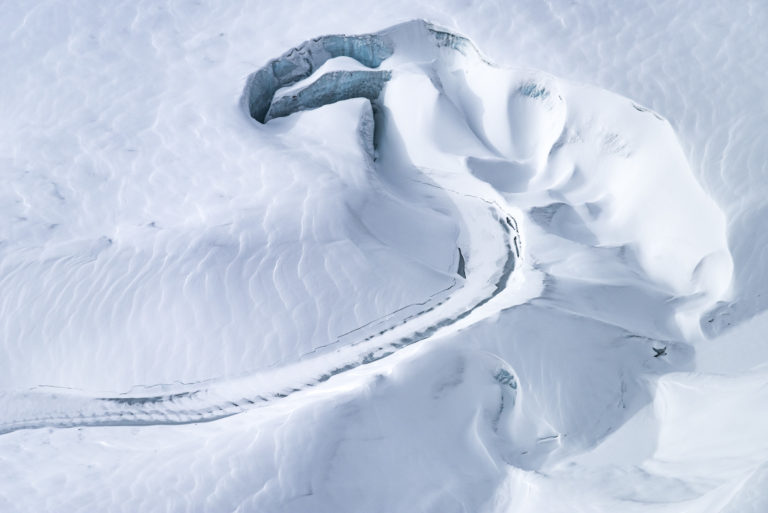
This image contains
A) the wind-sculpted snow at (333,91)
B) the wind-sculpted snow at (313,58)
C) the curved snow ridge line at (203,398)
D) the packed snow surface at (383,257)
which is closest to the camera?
the packed snow surface at (383,257)

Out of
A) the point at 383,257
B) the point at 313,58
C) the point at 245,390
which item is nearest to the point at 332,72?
the point at 313,58

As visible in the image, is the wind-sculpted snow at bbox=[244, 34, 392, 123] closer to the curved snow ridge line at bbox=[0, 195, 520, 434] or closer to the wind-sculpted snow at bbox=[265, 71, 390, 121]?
the wind-sculpted snow at bbox=[265, 71, 390, 121]

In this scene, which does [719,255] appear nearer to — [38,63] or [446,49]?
[446,49]

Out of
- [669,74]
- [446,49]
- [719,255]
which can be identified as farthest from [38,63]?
[719,255]

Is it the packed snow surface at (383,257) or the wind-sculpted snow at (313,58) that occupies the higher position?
the wind-sculpted snow at (313,58)

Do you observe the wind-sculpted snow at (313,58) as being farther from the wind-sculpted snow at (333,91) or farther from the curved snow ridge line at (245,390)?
the curved snow ridge line at (245,390)

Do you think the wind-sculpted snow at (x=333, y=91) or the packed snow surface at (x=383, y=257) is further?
the wind-sculpted snow at (x=333, y=91)

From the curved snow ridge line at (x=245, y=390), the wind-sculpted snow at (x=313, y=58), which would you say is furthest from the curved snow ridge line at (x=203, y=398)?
the wind-sculpted snow at (x=313, y=58)
